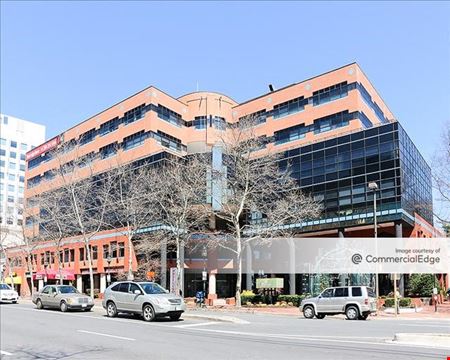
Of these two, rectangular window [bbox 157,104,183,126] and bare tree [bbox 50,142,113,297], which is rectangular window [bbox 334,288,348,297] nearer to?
bare tree [bbox 50,142,113,297]

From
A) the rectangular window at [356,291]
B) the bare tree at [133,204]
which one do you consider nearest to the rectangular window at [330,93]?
the bare tree at [133,204]

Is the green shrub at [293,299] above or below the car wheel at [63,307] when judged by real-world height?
below

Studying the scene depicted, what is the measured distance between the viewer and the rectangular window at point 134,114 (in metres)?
65.9

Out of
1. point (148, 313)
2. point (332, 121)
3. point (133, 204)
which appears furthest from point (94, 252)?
point (148, 313)

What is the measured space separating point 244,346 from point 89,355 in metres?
4.01

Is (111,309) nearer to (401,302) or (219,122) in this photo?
(401,302)

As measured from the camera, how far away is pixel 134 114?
6712cm

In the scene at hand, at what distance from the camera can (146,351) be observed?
12.7 meters

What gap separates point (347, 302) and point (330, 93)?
36.5 metres

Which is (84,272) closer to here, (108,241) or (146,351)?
(108,241)

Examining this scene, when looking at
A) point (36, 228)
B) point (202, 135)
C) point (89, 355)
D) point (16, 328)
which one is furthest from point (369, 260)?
point (36, 228)

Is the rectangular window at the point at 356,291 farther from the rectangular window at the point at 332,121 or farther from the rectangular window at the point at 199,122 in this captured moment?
the rectangular window at the point at 199,122

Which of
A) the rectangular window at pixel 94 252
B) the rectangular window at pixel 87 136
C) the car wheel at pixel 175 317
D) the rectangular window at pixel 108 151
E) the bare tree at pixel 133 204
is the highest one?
the rectangular window at pixel 87 136

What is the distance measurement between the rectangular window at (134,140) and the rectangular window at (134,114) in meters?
2.21
